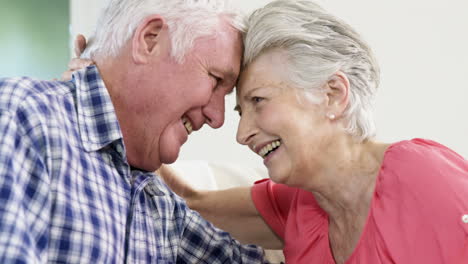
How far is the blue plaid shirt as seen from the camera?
91cm

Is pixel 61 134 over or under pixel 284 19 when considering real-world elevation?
under

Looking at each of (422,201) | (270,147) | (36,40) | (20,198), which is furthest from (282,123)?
(36,40)

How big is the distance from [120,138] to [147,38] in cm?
26

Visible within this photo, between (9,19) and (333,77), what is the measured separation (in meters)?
3.86

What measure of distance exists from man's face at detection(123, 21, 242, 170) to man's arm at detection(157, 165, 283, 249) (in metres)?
0.36

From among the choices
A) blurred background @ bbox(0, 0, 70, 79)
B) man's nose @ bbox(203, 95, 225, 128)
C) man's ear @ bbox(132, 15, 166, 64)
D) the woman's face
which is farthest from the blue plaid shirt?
blurred background @ bbox(0, 0, 70, 79)

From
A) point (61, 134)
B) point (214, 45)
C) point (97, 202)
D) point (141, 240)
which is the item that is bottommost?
point (141, 240)

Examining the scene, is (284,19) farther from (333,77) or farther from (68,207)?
(68,207)

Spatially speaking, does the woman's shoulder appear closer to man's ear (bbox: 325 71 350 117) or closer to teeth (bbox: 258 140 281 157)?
man's ear (bbox: 325 71 350 117)

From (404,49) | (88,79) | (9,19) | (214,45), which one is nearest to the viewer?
(88,79)

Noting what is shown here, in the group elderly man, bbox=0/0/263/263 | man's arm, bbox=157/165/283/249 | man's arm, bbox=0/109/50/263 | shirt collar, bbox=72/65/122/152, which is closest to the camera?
man's arm, bbox=0/109/50/263

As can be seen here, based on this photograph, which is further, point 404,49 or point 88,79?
point 404,49

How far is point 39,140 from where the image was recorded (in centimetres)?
101

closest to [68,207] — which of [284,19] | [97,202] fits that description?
[97,202]
